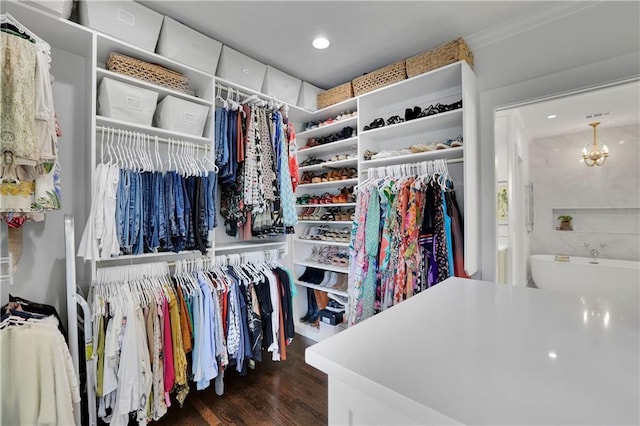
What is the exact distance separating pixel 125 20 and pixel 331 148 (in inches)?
75.3

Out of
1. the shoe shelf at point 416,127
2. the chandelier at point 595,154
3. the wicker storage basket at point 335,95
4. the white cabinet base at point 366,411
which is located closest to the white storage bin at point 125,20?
the wicker storage basket at point 335,95

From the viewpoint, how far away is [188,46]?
1.92 meters

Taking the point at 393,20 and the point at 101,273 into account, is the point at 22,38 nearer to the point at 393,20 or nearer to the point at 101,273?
the point at 101,273

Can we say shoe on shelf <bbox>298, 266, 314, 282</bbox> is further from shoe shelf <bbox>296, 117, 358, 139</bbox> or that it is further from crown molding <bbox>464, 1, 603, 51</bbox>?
crown molding <bbox>464, 1, 603, 51</bbox>

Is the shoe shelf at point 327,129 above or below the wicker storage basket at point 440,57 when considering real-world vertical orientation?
below

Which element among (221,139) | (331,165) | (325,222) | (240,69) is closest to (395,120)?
(331,165)

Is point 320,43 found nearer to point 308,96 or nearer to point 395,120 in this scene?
point 308,96

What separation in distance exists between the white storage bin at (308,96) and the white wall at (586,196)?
1917mm

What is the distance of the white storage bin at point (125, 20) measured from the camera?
5.16 ft

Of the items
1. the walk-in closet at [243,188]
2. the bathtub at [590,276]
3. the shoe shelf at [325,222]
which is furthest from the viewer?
the shoe shelf at [325,222]

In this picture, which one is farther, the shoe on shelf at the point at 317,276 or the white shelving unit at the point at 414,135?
the shoe on shelf at the point at 317,276

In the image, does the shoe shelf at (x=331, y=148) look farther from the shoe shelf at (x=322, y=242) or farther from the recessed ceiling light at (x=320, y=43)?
the shoe shelf at (x=322, y=242)

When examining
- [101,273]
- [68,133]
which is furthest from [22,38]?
[101,273]

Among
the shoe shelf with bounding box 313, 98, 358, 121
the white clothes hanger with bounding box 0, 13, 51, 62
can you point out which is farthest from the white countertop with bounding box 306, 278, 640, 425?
the shoe shelf with bounding box 313, 98, 358, 121
